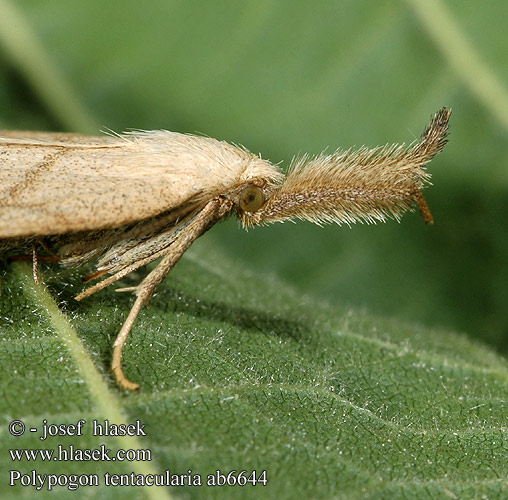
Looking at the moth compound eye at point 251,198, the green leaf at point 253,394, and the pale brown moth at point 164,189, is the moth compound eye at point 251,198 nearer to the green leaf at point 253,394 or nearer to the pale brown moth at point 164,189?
the pale brown moth at point 164,189

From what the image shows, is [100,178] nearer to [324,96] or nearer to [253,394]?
[253,394]

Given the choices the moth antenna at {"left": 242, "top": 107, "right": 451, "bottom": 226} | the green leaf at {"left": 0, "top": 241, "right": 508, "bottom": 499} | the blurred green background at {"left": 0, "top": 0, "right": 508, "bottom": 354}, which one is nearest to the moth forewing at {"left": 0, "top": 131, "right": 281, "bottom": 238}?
the moth antenna at {"left": 242, "top": 107, "right": 451, "bottom": 226}

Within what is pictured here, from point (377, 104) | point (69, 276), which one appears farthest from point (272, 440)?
point (377, 104)

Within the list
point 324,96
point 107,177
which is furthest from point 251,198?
point 324,96

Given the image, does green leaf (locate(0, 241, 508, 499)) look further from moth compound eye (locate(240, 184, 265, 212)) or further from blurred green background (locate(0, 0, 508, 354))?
blurred green background (locate(0, 0, 508, 354))

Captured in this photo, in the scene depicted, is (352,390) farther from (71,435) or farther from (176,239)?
(71,435)
